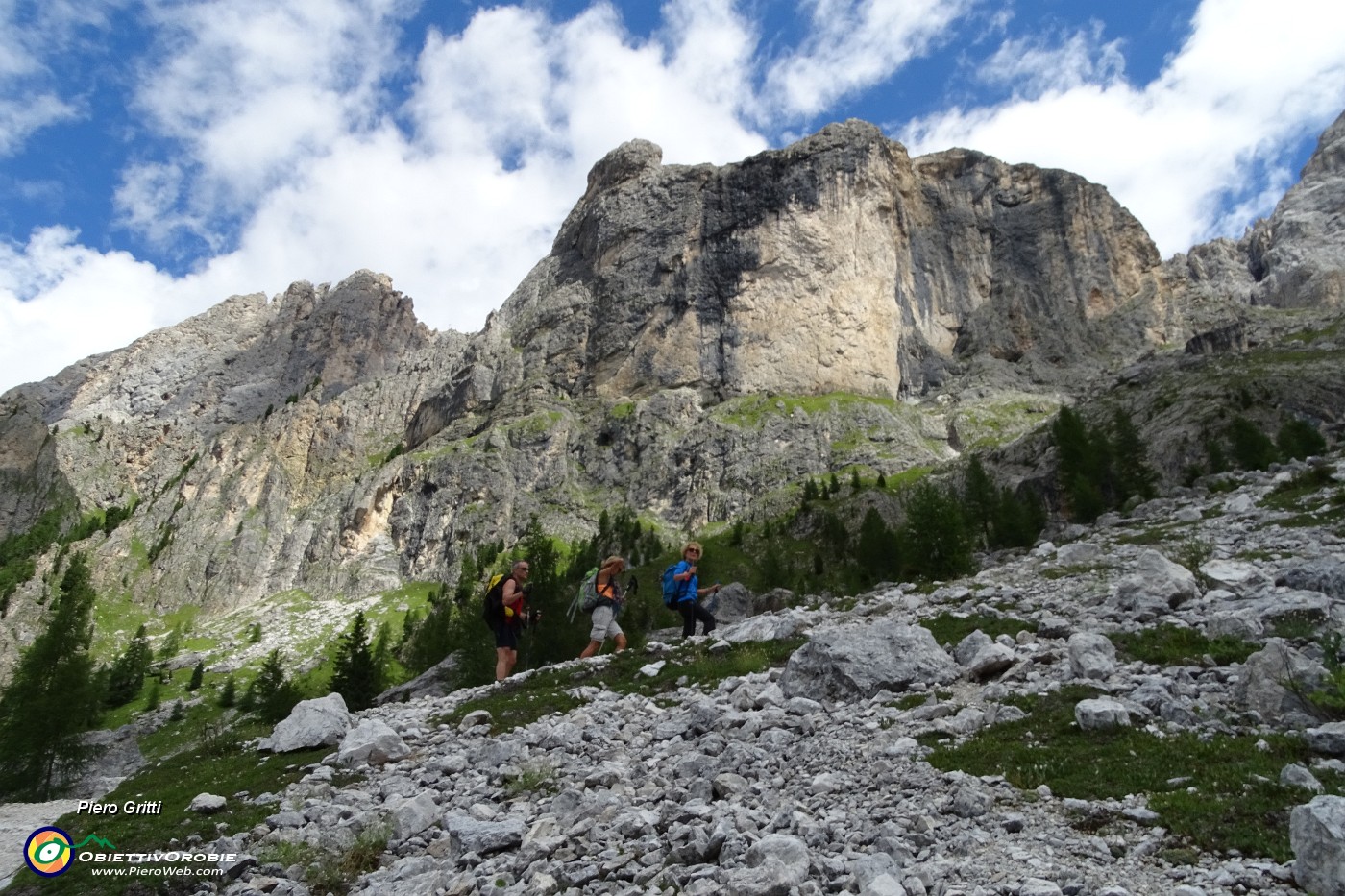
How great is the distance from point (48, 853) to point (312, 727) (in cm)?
591

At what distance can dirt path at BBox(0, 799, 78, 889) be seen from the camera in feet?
41.6

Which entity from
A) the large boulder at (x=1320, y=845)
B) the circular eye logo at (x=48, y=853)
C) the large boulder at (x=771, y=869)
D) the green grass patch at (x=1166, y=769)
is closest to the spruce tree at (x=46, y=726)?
the circular eye logo at (x=48, y=853)

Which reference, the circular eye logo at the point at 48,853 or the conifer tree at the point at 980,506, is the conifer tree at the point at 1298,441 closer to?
the conifer tree at the point at 980,506

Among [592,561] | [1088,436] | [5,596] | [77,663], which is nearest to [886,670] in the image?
[77,663]

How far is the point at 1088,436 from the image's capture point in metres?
82.7

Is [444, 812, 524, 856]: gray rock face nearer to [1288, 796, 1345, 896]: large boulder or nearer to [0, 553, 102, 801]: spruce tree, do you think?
[1288, 796, 1345, 896]: large boulder

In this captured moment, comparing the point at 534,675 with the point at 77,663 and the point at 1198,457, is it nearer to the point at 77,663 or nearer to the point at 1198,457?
the point at 77,663

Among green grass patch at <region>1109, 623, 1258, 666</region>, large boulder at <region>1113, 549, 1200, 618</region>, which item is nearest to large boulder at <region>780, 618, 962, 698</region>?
green grass patch at <region>1109, 623, 1258, 666</region>

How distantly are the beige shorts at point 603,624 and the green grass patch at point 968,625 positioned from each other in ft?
33.5

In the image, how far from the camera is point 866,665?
611 inches

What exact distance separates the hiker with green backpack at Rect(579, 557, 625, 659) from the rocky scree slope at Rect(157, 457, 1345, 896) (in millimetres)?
4567

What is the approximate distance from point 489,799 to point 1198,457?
86656 mm

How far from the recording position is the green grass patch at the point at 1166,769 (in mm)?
7633
